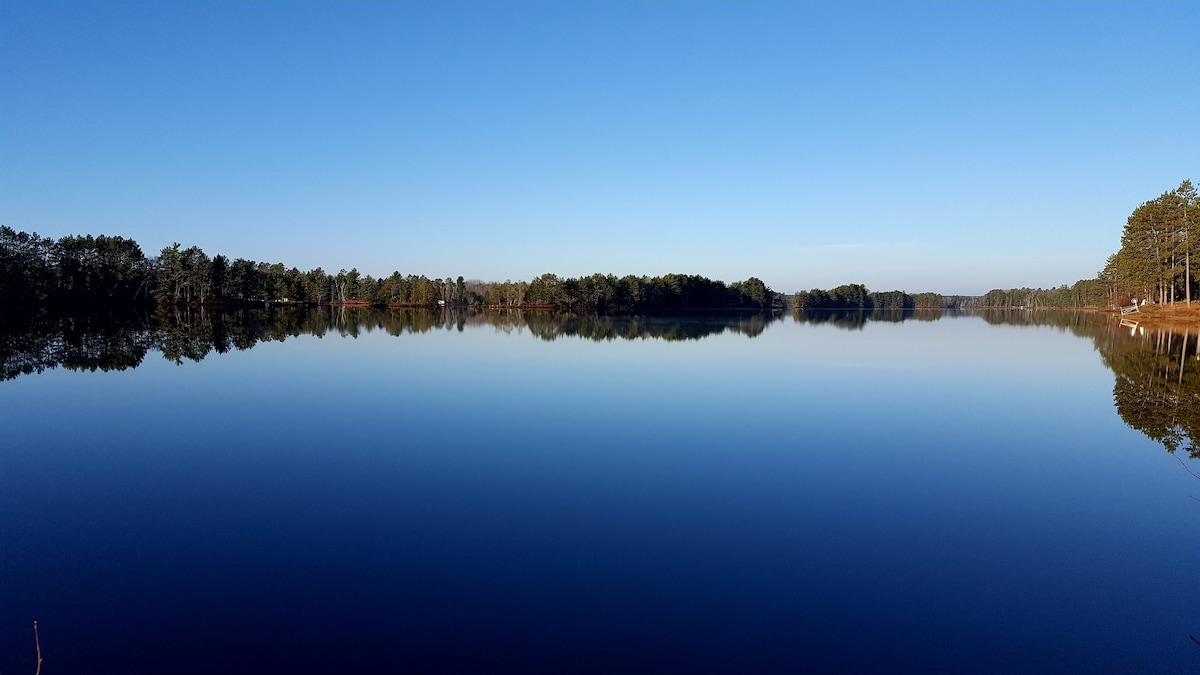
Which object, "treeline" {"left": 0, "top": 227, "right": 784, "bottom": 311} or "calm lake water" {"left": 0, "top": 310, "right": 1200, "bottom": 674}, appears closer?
"calm lake water" {"left": 0, "top": 310, "right": 1200, "bottom": 674}

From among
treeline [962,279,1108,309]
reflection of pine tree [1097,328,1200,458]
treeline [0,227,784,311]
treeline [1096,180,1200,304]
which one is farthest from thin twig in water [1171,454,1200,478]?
treeline [962,279,1108,309]

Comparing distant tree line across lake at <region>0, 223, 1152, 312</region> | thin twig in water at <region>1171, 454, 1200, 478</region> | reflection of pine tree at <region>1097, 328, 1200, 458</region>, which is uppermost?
distant tree line across lake at <region>0, 223, 1152, 312</region>

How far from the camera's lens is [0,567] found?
574cm

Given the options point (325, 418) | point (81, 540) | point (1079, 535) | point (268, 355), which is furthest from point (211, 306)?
point (1079, 535)

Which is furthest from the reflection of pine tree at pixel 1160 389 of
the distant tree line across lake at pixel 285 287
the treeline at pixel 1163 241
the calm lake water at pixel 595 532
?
the distant tree line across lake at pixel 285 287

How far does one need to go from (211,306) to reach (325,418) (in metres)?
86.0

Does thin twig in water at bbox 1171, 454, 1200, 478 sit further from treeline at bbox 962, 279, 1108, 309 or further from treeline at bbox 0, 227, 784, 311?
treeline at bbox 962, 279, 1108, 309

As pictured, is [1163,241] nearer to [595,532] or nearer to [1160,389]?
[1160,389]

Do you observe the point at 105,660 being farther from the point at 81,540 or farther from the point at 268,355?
the point at 268,355

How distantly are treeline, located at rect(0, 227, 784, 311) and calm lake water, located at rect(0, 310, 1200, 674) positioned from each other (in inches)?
2311

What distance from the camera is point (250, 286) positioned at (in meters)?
97.0

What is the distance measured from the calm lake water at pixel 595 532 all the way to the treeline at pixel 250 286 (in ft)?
193

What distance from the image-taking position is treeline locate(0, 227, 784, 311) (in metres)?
58.8

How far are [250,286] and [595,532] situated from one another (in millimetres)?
105258
